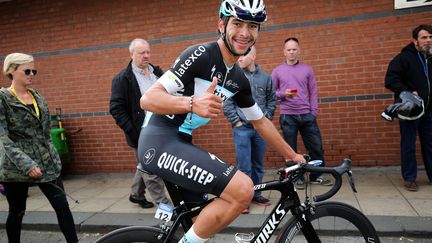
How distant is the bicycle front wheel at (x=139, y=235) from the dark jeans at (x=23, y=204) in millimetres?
1314

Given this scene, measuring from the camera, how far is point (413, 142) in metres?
4.62

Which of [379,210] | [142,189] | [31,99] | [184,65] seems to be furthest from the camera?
[142,189]

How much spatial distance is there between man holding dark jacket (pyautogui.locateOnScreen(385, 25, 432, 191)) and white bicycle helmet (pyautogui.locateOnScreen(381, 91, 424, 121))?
0.15 meters

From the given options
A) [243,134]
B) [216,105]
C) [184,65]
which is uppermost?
[184,65]

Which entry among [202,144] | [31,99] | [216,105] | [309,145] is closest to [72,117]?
[202,144]

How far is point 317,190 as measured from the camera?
4.91m

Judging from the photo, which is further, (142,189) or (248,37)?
(142,189)

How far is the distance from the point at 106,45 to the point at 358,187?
486 cm

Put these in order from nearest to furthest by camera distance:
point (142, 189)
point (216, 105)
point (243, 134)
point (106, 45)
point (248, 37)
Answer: point (216, 105) → point (248, 37) → point (243, 134) → point (142, 189) → point (106, 45)

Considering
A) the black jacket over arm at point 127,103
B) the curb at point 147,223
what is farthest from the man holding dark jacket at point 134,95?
the curb at point 147,223

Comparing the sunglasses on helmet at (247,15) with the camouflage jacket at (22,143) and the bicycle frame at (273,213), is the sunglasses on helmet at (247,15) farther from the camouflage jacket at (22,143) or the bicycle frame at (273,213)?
the camouflage jacket at (22,143)

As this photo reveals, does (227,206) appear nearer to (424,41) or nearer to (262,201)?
(262,201)

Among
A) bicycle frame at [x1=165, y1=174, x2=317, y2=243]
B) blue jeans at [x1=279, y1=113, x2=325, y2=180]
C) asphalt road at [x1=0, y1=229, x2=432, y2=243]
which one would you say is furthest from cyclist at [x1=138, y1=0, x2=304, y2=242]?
blue jeans at [x1=279, y1=113, x2=325, y2=180]

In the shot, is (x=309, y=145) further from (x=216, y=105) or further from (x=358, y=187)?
(x=216, y=105)
